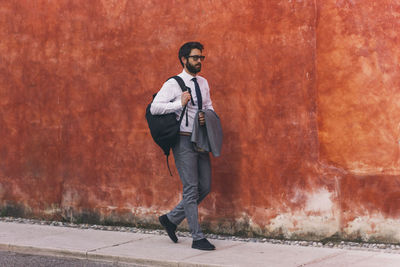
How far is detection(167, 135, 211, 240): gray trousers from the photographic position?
261 inches

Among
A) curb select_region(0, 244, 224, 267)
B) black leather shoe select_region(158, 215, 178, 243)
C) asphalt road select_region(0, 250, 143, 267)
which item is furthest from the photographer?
black leather shoe select_region(158, 215, 178, 243)

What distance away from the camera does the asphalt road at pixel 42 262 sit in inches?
251

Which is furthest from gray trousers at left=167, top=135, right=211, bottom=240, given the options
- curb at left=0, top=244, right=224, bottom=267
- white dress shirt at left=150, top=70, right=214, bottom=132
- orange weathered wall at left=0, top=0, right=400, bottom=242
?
orange weathered wall at left=0, top=0, right=400, bottom=242

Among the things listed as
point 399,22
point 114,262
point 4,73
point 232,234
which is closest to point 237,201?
point 232,234

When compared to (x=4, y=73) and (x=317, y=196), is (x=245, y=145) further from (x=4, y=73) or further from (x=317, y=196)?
(x=4, y=73)

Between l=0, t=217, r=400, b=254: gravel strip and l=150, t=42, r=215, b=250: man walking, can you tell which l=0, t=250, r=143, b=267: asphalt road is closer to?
l=150, t=42, r=215, b=250: man walking

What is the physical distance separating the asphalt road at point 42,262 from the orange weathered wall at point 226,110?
157 cm

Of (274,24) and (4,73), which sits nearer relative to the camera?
(274,24)

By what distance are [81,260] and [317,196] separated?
2458 millimetres

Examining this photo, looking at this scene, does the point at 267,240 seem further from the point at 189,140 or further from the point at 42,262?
the point at 42,262

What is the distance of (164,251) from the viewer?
6602 mm

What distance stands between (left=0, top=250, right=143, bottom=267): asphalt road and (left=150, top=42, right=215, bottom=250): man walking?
82 centimetres

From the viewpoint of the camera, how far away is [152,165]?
26.4 feet

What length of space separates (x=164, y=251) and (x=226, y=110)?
178 cm
